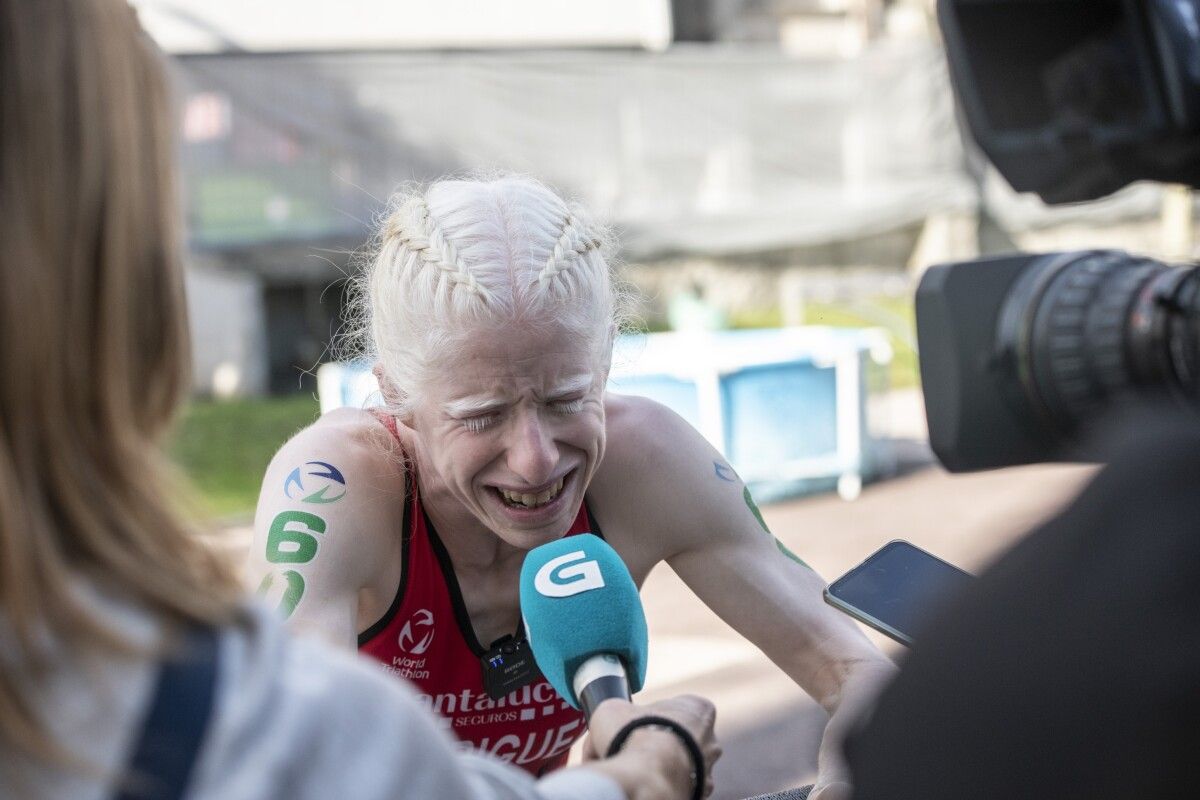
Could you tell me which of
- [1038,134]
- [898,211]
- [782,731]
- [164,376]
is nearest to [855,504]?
[782,731]

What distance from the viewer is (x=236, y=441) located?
8398mm

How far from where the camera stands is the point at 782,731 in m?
4.04

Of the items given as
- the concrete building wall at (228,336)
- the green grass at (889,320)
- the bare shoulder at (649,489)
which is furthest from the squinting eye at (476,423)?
the concrete building wall at (228,336)

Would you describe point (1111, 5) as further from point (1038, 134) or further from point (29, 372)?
point (29, 372)

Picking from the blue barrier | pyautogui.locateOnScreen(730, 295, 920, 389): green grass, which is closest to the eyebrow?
the blue barrier

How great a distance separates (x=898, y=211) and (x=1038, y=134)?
32.3ft

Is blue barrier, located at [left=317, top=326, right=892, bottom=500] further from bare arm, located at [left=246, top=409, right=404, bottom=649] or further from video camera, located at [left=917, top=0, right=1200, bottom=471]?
video camera, located at [left=917, top=0, right=1200, bottom=471]

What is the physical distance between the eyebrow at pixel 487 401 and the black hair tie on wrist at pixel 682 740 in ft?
1.97

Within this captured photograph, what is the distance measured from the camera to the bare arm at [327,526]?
1608mm

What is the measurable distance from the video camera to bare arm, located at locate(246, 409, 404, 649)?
0.77 m

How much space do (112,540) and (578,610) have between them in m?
0.58

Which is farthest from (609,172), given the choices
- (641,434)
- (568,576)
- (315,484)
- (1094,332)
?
(568,576)

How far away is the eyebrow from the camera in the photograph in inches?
63.9

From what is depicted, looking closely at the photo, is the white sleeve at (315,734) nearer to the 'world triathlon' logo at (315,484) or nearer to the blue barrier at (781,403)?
the 'world triathlon' logo at (315,484)
